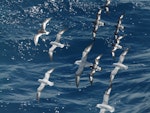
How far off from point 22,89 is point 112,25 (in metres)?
21.6

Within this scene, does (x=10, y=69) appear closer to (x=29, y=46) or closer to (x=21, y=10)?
(x=29, y=46)

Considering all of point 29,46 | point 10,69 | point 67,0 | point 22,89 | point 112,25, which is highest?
point 67,0

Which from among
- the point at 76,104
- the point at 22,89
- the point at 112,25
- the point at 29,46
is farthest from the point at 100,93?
the point at 112,25

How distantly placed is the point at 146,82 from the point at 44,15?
80.4 ft

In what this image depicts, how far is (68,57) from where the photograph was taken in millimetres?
61750

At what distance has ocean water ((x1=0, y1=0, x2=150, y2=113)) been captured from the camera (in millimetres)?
52438

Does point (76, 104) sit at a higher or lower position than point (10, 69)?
lower

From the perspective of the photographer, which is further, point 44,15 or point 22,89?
point 44,15

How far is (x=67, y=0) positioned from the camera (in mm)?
79062

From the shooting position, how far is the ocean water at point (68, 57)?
2064 inches

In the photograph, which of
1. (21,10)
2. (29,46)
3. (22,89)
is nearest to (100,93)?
(22,89)

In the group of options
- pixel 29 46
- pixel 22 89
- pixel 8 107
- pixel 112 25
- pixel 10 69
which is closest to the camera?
pixel 8 107

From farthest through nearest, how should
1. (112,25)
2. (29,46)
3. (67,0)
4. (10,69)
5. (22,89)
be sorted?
(67,0)
(112,25)
(29,46)
(10,69)
(22,89)

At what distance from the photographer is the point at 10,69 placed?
2323 inches
